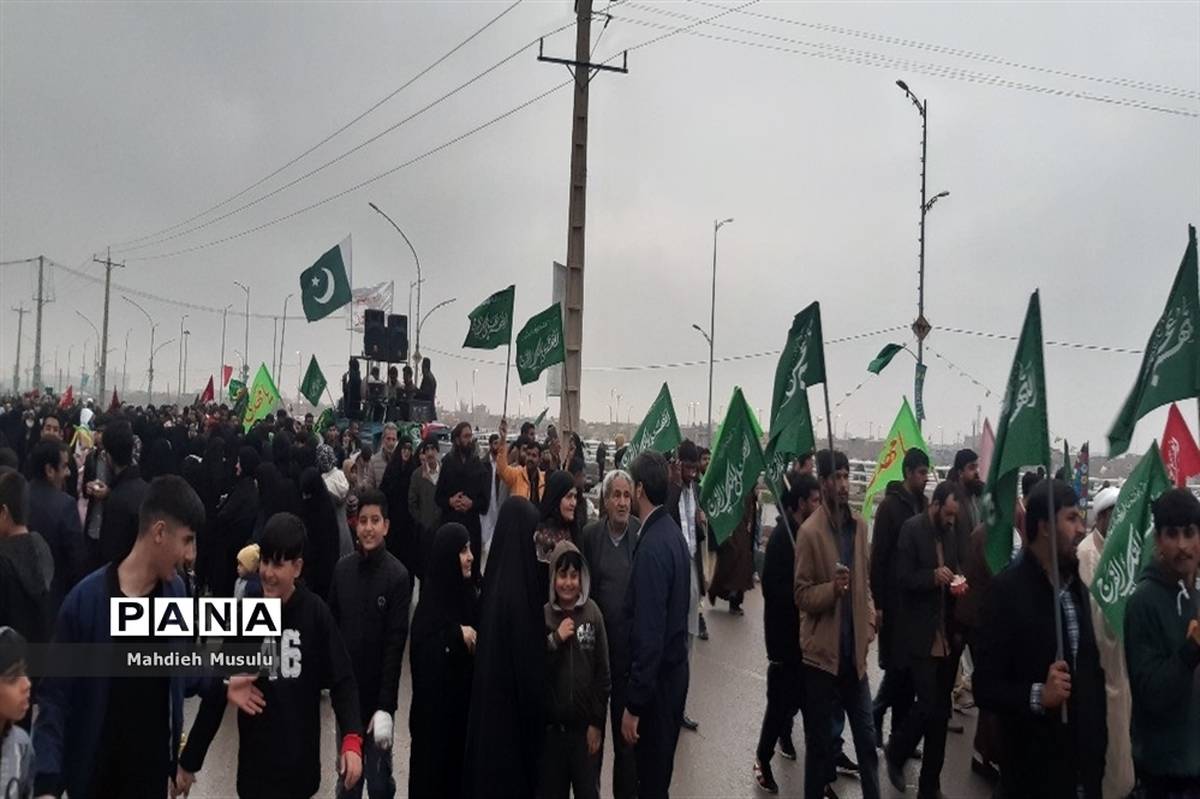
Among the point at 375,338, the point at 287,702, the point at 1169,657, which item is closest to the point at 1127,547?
the point at 1169,657

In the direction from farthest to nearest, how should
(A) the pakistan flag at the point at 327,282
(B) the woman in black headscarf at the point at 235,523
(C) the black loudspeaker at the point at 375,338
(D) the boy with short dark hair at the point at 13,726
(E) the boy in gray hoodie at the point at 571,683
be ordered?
(C) the black loudspeaker at the point at 375,338, (A) the pakistan flag at the point at 327,282, (B) the woman in black headscarf at the point at 235,523, (E) the boy in gray hoodie at the point at 571,683, (D) the boy with short dark hair at the point at 13,726

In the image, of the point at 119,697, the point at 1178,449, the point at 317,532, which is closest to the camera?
the point at 119,697

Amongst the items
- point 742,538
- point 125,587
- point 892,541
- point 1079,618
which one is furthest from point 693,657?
point 125,587

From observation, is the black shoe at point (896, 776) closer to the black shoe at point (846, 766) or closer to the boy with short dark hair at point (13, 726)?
the black shoe at point (846, 766)

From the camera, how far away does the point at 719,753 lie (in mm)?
7359

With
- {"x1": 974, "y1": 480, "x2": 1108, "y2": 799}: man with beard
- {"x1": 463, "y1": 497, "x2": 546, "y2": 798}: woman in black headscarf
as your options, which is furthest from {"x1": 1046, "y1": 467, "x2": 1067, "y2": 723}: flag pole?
{"x1": 463, "y1": 497, "x2": 546, "y2": 798}: woman in black headscarf

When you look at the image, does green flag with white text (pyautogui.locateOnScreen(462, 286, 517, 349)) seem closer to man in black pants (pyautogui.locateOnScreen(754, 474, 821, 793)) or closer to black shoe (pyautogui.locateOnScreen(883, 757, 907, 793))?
man in black pants (pyautogui.locateOnScreen(754, 474, 821, 793))

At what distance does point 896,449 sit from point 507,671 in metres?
7.63

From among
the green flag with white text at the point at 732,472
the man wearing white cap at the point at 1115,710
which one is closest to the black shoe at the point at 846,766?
the green flag with white text at the point at 732,472

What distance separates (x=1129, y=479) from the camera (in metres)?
5.47

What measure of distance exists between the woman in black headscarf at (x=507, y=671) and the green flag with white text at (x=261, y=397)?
17681 millimetres

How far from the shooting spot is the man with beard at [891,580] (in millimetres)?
6922

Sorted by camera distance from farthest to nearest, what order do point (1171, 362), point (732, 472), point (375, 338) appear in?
1. point (375, 338)
2. point (732, 472)
3. point (1171, 362)

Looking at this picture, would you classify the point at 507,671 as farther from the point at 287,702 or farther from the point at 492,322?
the point at 492,322
